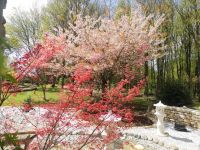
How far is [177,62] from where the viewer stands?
35.7 metres

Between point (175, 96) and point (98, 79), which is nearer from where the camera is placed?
point (98, 79)

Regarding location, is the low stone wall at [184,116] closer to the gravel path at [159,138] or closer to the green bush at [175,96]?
the gravel path at [159,138]

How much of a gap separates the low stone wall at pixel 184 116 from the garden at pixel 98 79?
0.04m

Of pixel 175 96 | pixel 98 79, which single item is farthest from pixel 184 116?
pixel 98 79

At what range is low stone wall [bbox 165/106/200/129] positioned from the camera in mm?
14693

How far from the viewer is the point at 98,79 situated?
734 inches

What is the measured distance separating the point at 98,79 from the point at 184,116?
5.23m

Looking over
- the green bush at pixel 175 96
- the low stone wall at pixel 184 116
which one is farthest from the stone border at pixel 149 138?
the green bush at pixel 175 96

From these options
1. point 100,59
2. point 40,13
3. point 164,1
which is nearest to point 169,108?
point 100,59

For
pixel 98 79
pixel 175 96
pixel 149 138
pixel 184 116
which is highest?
pixel 98 79

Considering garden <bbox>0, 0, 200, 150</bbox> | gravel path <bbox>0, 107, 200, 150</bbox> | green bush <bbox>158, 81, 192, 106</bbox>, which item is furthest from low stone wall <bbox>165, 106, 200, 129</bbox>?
green bush <bbox>158, 81, 192, 106</bbox>

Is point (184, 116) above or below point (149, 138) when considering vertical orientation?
above

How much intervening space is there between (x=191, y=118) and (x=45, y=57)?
10.6 meters

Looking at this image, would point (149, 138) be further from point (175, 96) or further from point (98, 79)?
point (175, 96)
